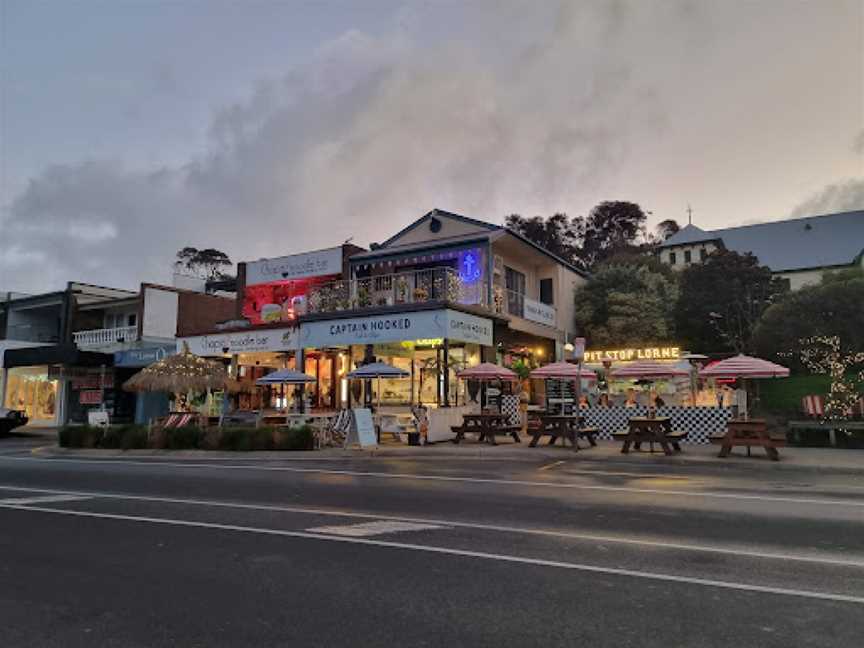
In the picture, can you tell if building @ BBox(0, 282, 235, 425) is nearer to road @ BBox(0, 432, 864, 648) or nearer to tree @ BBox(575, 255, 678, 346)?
tree @ BBox(575, 255, 678, 346)

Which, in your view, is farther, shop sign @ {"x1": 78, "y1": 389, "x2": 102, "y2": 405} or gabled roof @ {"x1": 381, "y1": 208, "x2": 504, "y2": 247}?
shop sign @ {"x1": 78, "y1": 389, "x2": 102, "y2": 405}

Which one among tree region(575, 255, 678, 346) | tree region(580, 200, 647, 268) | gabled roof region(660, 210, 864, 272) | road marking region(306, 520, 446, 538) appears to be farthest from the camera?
tree region(580, 200, 647, 268)

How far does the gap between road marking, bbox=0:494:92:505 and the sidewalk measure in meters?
7.20

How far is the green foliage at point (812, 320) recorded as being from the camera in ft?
92.3

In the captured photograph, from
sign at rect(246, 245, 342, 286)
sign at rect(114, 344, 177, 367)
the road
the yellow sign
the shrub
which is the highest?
sign at rect(246, 245, 342, 286)

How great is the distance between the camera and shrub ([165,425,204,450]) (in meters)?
20.3

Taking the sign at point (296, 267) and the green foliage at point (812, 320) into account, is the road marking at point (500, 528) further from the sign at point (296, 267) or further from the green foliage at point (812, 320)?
the green foliage at point (812, 320)

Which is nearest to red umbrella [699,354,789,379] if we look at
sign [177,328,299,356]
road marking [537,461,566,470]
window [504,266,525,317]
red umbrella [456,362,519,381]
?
road marking [537,461,566,470]

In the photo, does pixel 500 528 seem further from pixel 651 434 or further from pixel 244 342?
pixel 244 342

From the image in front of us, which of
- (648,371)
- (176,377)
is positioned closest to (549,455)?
(648,371)

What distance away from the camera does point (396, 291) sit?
25.4 metres

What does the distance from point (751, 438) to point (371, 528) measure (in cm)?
1160

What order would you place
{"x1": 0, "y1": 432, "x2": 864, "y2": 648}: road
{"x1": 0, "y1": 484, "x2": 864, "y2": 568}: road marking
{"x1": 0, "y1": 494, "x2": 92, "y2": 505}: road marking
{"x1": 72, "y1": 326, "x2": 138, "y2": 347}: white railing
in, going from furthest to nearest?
{"x1": 72, "y1": 326, "x2": 138, "y2": 347}: white railing
{"x1": 0, "y1": 494, "x2": 92, "y2": 505}: road marking
{"x1": 0, "y1": 484, "x2": 864, "y2": 568}: road marking
{"x1": 0, "y1": 432, "x2": 864, "y2": 648}: road

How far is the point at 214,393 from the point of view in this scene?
98.6 feet
